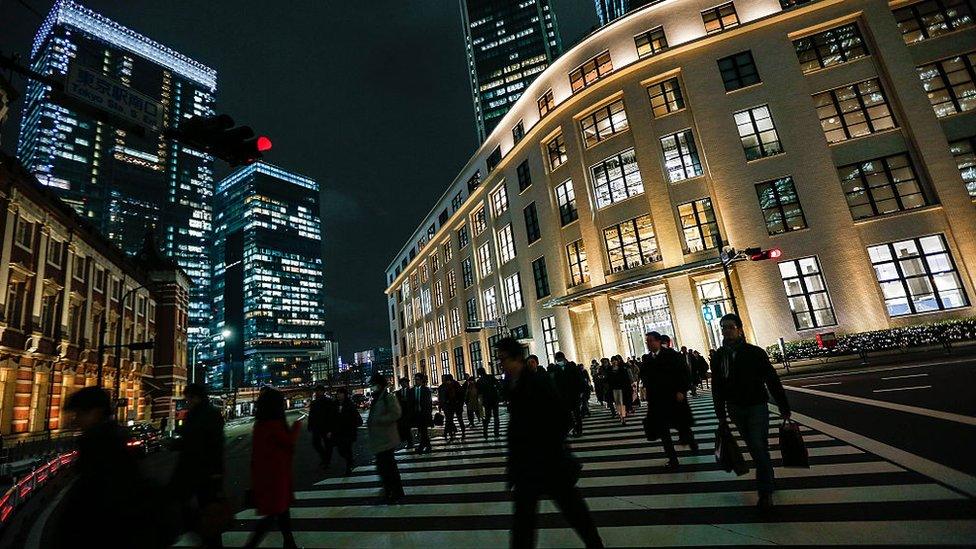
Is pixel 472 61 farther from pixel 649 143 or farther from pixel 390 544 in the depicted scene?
pixel 390 544

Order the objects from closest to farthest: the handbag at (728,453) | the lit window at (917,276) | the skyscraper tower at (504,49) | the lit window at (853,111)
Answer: the handbag at (728,453) → the lit window at (917,276) → the lit window at (853,111) → the skyscraper tower at (504,49)

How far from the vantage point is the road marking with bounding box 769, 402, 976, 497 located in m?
4.34

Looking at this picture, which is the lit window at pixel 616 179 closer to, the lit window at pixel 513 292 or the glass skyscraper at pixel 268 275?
the lit window at pixel 513 292

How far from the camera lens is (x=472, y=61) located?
9475 cm

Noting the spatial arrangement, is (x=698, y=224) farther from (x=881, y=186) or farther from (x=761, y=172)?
(x=881, y=186)

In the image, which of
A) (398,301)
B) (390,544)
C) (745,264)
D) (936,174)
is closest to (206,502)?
(390,544)

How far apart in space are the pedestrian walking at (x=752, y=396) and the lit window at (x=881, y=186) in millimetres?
21845

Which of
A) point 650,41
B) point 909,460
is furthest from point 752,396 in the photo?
point 650,41

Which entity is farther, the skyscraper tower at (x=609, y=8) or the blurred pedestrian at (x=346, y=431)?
the skyscraper tower at (x=609, y=8)

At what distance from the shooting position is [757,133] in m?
22.7

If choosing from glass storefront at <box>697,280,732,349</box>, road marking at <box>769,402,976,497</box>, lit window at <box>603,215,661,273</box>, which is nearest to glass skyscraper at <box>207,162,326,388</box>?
lit window at <box>603,215,661,273</box>

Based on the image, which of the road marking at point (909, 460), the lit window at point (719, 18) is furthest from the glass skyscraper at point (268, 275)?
the road marking at point (909, 460)

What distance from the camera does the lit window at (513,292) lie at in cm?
3300

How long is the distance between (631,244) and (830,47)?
47.5ft
